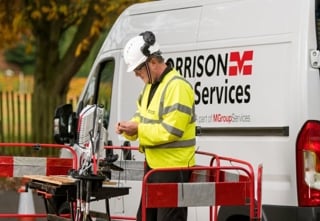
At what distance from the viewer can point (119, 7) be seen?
1850 cm

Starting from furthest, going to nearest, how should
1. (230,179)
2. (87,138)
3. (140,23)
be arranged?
1. (140,23)
2. (230,179)
3. (87,138)

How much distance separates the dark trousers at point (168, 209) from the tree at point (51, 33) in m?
11.4

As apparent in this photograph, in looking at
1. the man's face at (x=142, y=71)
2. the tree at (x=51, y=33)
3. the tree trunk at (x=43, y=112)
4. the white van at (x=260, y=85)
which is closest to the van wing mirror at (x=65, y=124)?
the white van at (x=260, y=85)

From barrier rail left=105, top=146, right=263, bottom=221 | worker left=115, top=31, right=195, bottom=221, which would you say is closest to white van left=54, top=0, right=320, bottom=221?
barrier rail left=105, top=146, right=263, bottom=221

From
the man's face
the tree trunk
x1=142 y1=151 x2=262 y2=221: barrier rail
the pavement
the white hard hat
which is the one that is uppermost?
the tree trunk

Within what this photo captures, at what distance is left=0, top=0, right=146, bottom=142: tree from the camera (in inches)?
740

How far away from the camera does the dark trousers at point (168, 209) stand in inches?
277

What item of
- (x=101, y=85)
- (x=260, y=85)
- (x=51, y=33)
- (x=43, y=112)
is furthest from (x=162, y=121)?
(x=51, y=33)

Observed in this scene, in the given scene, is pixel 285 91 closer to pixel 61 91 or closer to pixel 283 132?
pixel 283 132

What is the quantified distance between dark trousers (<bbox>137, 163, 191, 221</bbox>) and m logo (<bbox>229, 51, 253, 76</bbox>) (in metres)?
1.38

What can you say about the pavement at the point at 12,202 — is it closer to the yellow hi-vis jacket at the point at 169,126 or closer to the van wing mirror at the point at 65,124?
the van wing mirror at the point at 65,124

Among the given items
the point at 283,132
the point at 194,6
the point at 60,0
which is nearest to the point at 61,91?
the point at 60,0

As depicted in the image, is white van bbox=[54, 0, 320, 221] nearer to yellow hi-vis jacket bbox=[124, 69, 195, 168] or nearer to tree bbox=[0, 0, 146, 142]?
yellow hi-vis jacket bbox=[124, 69, 195, 168]

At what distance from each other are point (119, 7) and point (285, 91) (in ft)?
36.0
